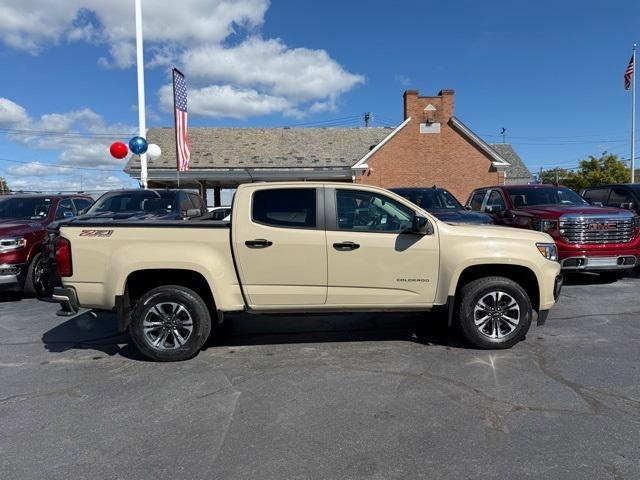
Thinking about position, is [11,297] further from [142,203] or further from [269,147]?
[269,147]

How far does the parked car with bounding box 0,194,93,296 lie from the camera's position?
27.5ft

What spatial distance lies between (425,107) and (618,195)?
17352 millimetres

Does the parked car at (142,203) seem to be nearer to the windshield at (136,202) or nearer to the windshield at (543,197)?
the windshield at (136,202)

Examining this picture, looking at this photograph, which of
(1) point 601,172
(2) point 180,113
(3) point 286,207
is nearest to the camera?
(3) point 286,207

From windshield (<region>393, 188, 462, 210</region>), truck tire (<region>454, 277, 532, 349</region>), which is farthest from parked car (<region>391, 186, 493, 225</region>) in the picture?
truck tire (<region>454, 277, 532, 349</region>)

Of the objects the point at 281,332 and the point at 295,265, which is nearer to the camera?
the point at 295,265

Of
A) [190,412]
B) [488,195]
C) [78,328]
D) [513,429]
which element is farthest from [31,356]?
[488,195]

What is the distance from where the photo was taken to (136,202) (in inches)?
388

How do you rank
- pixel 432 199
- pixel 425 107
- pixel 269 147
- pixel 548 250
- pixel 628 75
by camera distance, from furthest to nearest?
pixel 628 75 < pixel 269 147 < pixel 425 107 < pixel 432 199 < pixel 548 250

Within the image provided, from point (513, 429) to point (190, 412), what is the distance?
2.50 metres

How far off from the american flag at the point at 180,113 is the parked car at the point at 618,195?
1160cm

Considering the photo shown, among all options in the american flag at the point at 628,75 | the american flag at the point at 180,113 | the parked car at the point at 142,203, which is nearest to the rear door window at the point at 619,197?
the parked car at the point at 142,203

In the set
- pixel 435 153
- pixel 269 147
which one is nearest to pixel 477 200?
pixel 435 153

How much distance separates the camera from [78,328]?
688 centimetres
